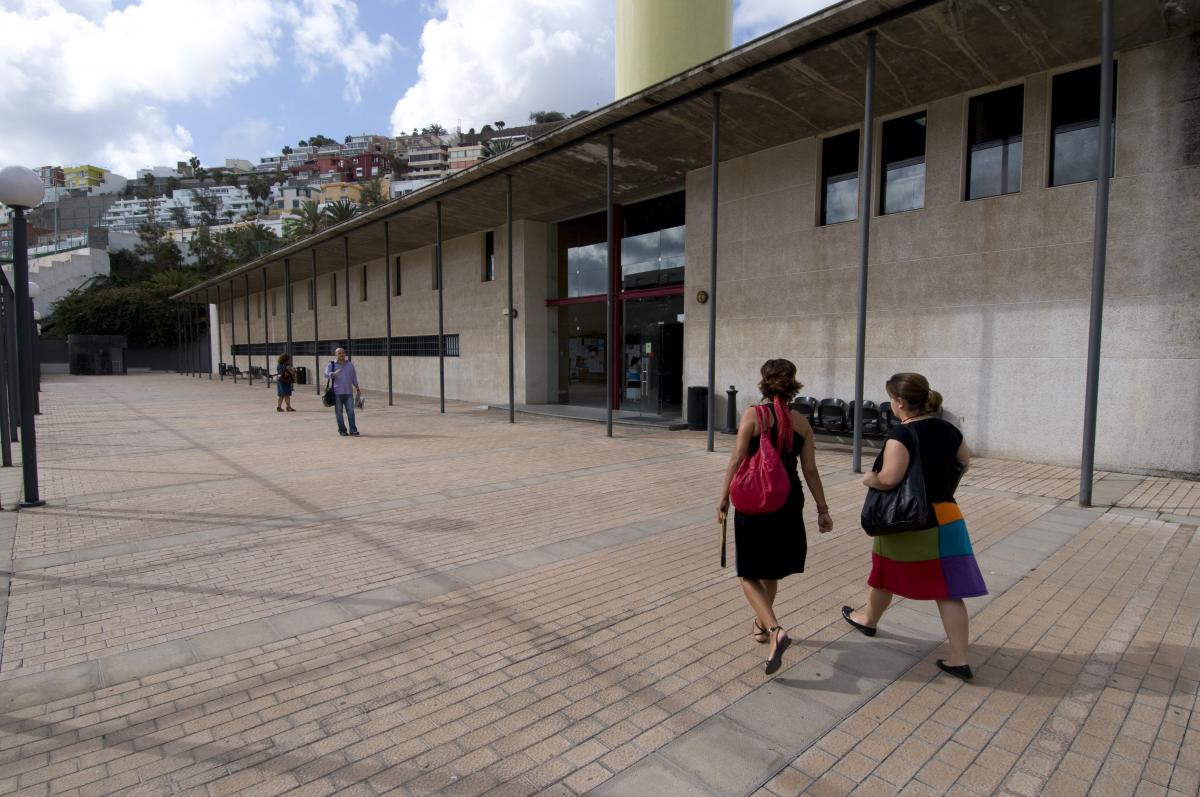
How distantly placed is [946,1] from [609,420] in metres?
7.69

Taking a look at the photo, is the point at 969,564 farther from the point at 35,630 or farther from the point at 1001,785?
the point at 35,630

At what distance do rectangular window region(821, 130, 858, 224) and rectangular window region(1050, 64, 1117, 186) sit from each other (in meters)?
2.88

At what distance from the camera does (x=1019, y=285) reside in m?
9.02

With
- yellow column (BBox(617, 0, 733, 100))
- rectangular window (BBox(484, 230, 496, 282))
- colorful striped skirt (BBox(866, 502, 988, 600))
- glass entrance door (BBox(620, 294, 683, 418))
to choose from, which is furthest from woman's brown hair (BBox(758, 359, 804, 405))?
yellow column (BBox(617, 0, 733, 100))

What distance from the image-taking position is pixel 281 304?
3603cm

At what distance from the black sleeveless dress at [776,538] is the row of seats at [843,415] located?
730cm

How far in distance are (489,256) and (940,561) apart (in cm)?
1876

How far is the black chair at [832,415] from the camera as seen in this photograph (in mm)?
10766

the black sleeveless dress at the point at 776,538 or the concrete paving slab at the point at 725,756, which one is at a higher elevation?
the black sleeveless dress at the point at 776,538

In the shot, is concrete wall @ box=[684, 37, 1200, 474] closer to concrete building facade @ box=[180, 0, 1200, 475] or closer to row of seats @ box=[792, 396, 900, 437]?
concrete building facade @ box=[180, 0, 1200, 475]

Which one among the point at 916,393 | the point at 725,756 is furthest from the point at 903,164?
the point at 725,756

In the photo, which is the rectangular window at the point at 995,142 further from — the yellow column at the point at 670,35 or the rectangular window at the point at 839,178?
the yellow column at the point at 670,35

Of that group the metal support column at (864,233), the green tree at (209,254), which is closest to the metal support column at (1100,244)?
the metal support column at (864,233)

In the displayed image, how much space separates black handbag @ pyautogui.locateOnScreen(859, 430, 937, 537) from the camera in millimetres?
2889
